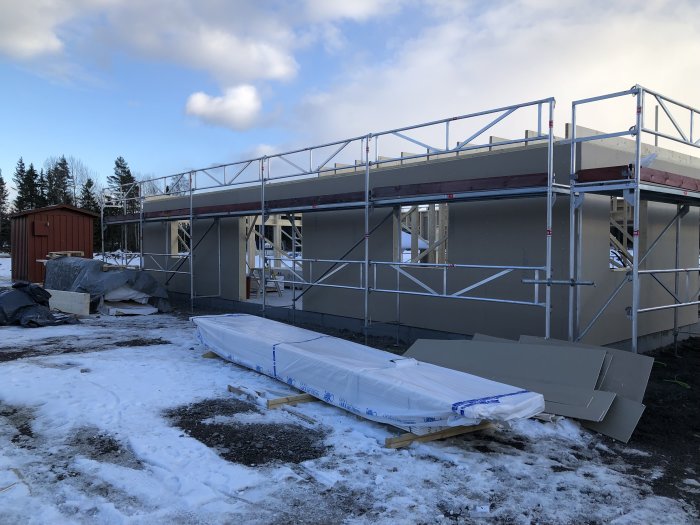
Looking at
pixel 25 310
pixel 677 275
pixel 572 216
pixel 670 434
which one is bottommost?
pixel 670 434

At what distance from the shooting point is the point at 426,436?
5.18 meters

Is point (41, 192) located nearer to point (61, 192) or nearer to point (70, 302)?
point (61, 192)

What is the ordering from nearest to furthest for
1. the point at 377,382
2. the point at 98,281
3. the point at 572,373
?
the point at 377,382 < the point at 572,373 < the point at 98,281

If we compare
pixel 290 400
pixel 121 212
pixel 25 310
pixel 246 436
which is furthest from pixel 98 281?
pixel 121 212

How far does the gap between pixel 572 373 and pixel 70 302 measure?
12.8m

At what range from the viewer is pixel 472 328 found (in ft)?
30.8

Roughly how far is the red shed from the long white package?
15461 mm

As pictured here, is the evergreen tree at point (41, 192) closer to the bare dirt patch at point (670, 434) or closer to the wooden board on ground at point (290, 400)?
the wooden board on ground at point (290, 400)

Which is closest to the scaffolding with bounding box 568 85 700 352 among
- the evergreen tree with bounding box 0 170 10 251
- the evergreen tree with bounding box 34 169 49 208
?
the evergreen tree with bounding box 34 169 49 208

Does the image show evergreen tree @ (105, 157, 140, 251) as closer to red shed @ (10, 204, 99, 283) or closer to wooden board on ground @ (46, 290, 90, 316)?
red shed @ (10, 204, 99, 283)

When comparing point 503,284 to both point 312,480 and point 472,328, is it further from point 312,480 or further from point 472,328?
point 312,480

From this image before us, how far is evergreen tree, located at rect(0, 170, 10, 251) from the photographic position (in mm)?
57625

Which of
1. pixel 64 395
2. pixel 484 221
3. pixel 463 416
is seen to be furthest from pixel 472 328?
pixel 64 395

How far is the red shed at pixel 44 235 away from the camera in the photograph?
65.8 feet
